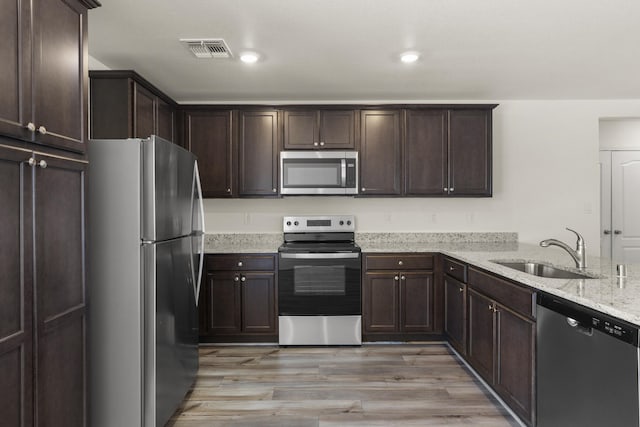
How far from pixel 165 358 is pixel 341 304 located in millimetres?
1733

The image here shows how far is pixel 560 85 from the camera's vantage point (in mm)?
3576

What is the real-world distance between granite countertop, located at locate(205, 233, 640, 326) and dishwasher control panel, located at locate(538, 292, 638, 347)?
0.11 ft

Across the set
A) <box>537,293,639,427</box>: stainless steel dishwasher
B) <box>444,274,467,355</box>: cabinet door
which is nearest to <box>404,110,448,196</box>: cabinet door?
<box>444,274,467,355</box>: cabinet door

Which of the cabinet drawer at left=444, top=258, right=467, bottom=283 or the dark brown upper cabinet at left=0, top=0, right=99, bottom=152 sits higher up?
the dark brown upper cabinet at left=0, top=0, right=99, bottom=152

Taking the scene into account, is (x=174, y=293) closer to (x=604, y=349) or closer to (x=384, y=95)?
(x=604, y=349)

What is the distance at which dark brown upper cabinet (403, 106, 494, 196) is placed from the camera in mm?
3814

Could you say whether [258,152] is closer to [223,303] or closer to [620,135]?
[223,303]

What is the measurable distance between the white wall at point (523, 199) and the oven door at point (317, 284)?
2.33 feet

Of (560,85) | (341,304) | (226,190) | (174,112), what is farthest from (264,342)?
(560,85)

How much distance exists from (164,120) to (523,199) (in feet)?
12.3

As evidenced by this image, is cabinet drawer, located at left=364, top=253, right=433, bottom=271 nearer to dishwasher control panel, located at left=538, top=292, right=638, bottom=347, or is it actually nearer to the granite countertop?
the granite countertop

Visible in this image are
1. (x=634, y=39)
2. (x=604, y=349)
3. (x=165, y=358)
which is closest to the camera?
(x=604, y=349)

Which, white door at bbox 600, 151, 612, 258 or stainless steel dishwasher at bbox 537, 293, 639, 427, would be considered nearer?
stainless steel dishwasher at bbox 537, 293, 639, 427

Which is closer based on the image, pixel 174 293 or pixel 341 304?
pixel 174 293
